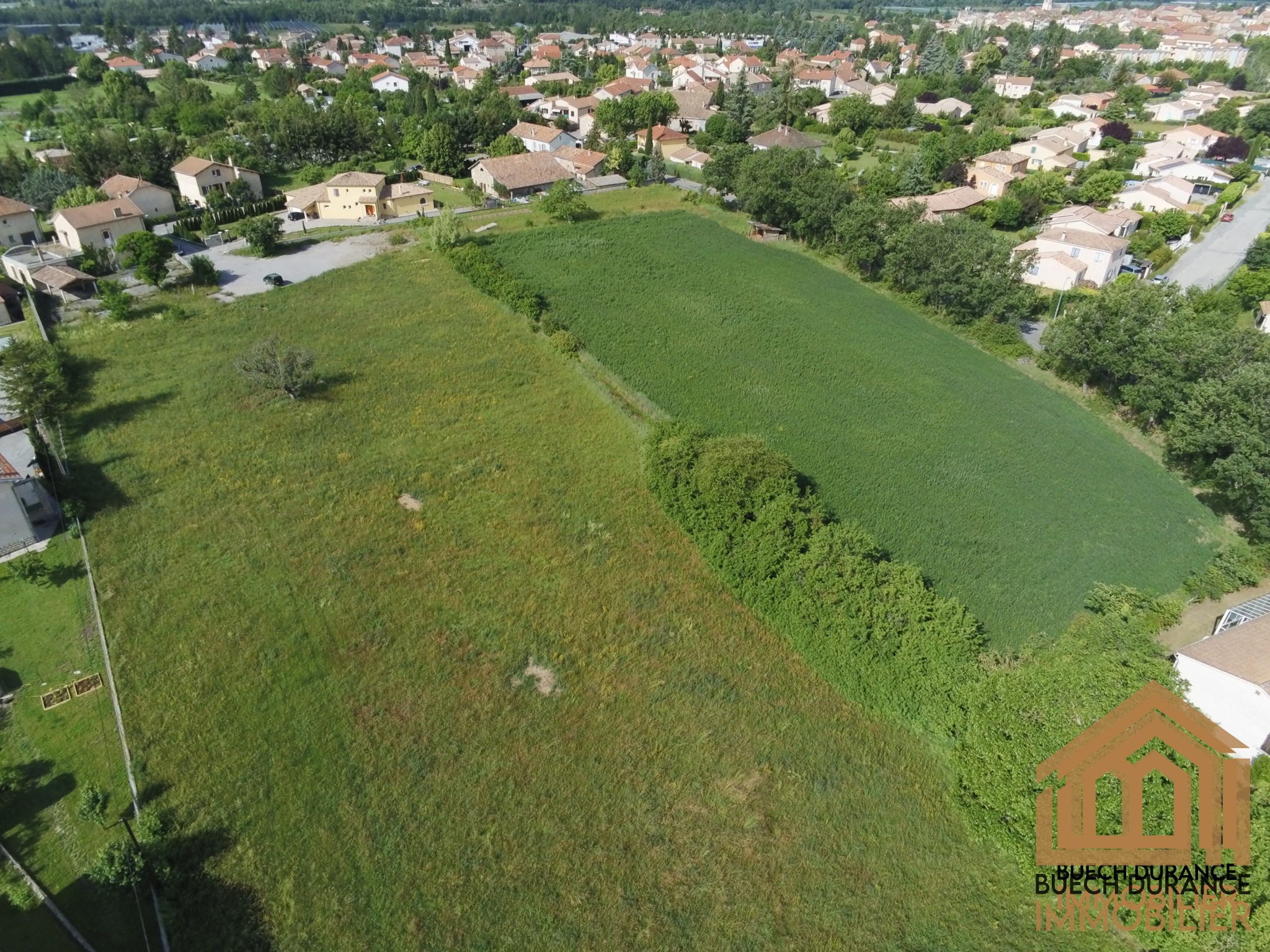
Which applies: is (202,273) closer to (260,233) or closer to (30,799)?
(260,233)

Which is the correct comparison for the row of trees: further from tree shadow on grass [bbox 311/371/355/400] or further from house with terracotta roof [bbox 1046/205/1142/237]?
tree shadow on grass [bbox 311/371/355/400]

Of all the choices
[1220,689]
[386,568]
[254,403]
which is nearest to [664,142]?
[254,403]

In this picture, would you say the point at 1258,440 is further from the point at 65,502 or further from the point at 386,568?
the point at 65,502

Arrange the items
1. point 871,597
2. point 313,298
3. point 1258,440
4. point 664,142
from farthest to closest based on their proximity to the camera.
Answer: point 664,142 < point 313,298 < point 1258,440 < point 871,597

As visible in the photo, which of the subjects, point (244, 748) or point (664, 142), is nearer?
point (244, 748)

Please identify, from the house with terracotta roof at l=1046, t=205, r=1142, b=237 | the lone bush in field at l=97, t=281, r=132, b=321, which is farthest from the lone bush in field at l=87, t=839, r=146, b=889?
the house with terracotta roof at l=1046, t=205, r=1142, b=237

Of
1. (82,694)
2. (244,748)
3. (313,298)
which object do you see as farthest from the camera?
(313,298)
